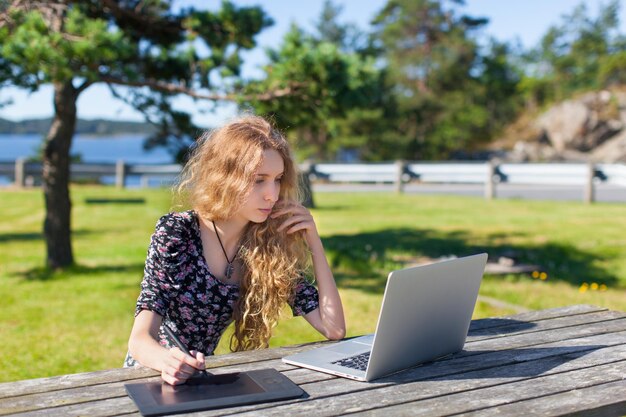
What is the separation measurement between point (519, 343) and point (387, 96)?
30.9m

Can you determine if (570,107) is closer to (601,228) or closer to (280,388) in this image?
→ (601,228)

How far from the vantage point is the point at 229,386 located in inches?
81.6

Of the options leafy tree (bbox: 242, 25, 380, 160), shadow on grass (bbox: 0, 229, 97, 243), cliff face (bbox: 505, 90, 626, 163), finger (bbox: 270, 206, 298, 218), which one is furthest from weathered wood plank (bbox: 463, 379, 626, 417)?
cliff face (bbox: 505, 90, 626, 163)

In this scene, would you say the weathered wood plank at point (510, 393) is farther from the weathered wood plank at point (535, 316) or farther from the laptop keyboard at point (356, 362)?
the weathered wood plank at point (535, 316)

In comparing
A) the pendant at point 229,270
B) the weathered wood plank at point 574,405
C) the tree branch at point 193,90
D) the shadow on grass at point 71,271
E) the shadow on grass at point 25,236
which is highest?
the tree branch at point 193,90

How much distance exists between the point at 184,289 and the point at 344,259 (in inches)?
233

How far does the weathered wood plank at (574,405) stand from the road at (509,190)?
15.2 metres

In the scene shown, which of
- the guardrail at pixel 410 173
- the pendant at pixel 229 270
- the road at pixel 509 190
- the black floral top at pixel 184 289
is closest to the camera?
the black floral top at pixel 184 289

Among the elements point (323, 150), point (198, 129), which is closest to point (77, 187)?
point (198, 129)

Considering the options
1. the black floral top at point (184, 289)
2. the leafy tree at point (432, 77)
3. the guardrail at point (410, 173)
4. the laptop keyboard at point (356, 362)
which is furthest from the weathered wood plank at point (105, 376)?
the leafy tree at point (432, 77)

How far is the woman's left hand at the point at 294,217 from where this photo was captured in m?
2.87

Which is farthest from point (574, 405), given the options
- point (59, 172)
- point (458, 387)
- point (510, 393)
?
point (59, 172)

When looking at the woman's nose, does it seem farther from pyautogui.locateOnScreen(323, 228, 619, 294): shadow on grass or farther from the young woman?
pyautogui.locateOnScreen(323, 228, 619, 294): shadow on grass

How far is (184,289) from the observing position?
2711 mm
